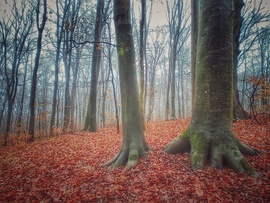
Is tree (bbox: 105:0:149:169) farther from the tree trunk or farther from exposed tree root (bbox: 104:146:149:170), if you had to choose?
the tree trunk

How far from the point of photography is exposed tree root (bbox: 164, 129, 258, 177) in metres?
2.87

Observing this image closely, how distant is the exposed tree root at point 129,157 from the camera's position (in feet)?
11.8

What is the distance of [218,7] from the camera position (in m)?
3.51

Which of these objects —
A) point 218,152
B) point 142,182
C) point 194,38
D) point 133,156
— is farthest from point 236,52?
point 142,182

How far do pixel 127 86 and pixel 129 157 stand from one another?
1.96m

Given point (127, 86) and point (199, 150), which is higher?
point (127, 86)

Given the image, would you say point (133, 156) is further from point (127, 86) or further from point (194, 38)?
point (194, 38)

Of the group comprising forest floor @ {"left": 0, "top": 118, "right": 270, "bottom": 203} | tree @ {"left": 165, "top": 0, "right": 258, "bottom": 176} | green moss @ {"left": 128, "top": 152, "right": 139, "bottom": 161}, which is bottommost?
forest floor @ {"left": 0, "top": 118, "right": 270, "bottom": 203}

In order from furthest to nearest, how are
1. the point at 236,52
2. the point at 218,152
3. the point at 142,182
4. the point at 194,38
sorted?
1. the point at 236,52
2. the point at 194,38
3. the point at 218,152
4. the point at 142,182

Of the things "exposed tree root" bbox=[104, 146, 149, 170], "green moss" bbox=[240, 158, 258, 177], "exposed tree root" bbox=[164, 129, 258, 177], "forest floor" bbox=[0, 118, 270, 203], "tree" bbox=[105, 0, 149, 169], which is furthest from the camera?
"tree" bbox=[105, 0, 149, 169]

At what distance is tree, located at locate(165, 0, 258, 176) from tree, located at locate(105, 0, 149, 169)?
1455mm

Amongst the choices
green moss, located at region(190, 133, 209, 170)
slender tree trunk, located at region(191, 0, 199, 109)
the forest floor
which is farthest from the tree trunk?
green moss, located at region(190, 133, 209, 170)

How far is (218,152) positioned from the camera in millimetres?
3068

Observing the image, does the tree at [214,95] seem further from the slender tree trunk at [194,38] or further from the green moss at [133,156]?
the slender tree trunk at [194,38]
